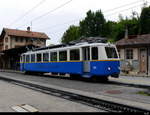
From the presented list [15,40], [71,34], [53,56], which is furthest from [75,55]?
[71,34]

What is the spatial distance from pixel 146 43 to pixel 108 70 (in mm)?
9965

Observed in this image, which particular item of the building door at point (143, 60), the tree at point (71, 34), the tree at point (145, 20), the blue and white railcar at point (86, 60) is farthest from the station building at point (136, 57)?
the tree at point (71, 34)

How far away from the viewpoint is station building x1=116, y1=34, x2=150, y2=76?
23109 millimetres

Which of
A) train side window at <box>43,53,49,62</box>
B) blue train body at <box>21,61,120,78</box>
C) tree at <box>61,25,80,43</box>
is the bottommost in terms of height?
blue train body at <box>21,61,120,78</box>

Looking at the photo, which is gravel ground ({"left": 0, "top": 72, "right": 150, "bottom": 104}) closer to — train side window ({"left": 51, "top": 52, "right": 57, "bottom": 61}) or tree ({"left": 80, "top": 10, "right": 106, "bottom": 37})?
train side window ({"left": 51, "top": 52, "right": 57, "bottom": 61})

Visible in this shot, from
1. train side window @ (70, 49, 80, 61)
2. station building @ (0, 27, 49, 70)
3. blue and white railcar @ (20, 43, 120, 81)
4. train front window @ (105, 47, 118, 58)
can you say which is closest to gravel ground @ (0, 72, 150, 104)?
blue and white railcar @ (20, 43, 120, 81)

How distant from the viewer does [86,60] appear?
611 inches

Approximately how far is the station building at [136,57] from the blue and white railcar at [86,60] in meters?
8.64

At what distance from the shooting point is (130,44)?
2455 centimetres

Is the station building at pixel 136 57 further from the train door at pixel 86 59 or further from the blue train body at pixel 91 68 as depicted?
the train door at pixel 86 59

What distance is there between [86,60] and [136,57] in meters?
10.7

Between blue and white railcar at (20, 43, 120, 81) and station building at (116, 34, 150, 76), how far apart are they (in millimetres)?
8638

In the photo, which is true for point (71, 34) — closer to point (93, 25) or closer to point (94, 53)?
point (93, 25)

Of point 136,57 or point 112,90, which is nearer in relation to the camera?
point 112,90
